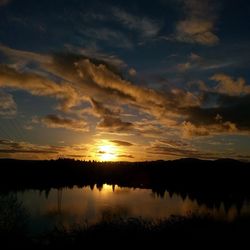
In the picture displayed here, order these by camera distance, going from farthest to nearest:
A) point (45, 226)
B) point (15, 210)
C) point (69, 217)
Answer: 1. point (69, 217)
2. point (45, 226)
3. point (15, 210)

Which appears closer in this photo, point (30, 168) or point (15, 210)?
point (15, 210)

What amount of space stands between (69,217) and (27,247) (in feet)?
92.7

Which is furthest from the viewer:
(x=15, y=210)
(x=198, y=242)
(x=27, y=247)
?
(x=15, y=210)

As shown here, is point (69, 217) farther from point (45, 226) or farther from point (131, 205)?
point (131, 205)

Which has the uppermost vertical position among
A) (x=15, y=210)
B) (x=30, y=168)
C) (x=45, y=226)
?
(x=30, y=168)

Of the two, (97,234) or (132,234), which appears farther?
(132,234)

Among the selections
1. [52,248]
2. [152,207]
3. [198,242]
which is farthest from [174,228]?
[152,207]

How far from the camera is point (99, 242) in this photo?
88.6ft

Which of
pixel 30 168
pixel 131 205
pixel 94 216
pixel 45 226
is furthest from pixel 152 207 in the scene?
pixel 30 168

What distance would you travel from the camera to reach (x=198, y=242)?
28109 mm

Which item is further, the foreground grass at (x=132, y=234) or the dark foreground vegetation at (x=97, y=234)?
the foreground grass at (x=132, y=234)

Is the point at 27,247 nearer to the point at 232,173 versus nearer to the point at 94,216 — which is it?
the point at 94,216

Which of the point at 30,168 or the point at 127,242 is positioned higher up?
the point at 30,168

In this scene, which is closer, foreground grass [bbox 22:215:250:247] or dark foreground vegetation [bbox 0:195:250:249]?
dark foreground vegetation [bbox 0:195:250:249]
